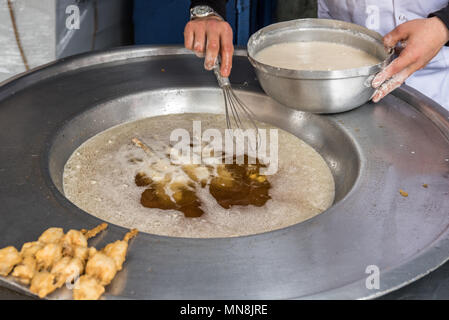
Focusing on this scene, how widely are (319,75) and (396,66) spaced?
259 mm

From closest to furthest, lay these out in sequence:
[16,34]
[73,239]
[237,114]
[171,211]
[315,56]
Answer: [73,239]
[171,211]
[315,56]
[237,114]
[16,34]

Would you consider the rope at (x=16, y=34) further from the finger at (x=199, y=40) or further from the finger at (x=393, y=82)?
the finger at (x=393, y=82)

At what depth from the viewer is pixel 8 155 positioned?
4.03 feet

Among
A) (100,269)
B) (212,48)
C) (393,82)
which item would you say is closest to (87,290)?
(100,269)

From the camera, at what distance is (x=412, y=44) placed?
54.4 inches

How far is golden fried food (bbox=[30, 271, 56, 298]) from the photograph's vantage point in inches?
32.1

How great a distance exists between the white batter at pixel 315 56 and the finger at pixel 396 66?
93mm

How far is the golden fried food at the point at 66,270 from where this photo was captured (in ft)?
2.75

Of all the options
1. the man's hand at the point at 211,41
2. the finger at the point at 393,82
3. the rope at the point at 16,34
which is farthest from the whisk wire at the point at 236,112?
the rope at the point at 16,34

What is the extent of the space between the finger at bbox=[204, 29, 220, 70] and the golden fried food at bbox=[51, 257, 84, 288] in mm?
825

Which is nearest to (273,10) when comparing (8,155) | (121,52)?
(121,52)

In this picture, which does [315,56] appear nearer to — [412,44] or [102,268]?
[412,44]

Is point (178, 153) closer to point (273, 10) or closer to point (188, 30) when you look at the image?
point (188, 30)

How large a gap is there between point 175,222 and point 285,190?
336mm
